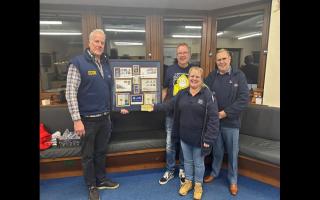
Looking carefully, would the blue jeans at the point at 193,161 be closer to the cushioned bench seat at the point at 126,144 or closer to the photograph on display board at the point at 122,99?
the cushioned bench seat at the point at 126,144

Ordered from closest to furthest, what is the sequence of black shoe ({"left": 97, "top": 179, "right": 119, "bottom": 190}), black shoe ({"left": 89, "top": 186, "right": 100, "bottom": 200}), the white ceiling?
1. black shoe ({"left": 89, "top": 186, "right": 100, "bottom": 200})
2. black shoe ({"left": 97, "top": 179, "right": 119, "bottom": 190})
3. the white ceiling

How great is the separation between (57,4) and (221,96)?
2619 mm

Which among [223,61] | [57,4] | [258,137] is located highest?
[57,4]

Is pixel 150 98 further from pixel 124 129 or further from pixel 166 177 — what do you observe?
pixel 166 177

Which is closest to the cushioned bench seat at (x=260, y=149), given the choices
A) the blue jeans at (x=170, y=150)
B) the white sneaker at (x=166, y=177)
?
the blue jeans at (x=170, y=150)

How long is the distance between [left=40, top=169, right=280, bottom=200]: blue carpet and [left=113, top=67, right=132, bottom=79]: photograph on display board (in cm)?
129

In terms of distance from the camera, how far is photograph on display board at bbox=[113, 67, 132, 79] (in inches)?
103

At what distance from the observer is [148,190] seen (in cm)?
248

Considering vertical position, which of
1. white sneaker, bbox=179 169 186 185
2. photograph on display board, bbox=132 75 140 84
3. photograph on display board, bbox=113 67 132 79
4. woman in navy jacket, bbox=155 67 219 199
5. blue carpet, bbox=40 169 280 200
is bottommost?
blue carpet, bbox=40 169 280 200

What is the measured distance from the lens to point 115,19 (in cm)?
331

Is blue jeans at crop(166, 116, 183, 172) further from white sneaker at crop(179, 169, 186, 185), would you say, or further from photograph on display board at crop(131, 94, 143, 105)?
photograph on display board at crop(131, 94, 143, 105)

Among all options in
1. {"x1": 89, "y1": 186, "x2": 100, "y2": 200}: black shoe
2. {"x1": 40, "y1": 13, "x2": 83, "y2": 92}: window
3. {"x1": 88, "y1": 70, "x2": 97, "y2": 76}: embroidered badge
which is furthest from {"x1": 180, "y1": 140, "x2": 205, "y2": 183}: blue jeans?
{"x1": 40, "y1": 13, "x2": 83, "y2": 92}: window
